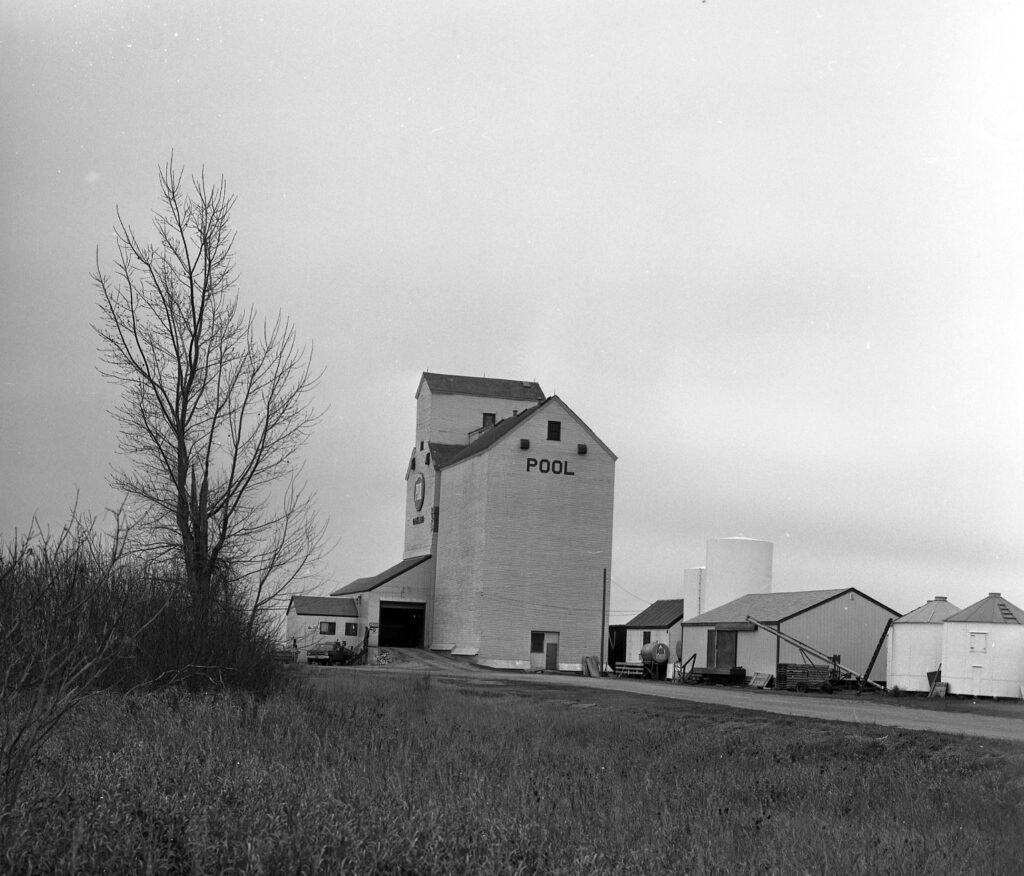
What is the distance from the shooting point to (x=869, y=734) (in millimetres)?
20375

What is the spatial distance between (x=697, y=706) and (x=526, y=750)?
12741 mm

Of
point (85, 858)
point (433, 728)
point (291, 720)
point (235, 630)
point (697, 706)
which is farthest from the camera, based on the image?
point (697, 706)

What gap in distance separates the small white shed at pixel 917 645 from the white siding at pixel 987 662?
1.93 m

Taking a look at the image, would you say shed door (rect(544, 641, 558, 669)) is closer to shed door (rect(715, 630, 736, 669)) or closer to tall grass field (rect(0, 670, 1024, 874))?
shed door (rect(715, 630, 736, 669))

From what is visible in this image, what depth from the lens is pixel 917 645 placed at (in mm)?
47219

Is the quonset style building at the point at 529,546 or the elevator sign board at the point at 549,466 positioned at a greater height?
the elevator sign board at the point at 549,466

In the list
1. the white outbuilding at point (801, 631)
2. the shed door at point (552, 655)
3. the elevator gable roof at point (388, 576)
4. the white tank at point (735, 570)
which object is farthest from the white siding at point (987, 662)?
the elevator gable roof at point (388, 576)

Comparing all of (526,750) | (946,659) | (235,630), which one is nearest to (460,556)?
(946,659)

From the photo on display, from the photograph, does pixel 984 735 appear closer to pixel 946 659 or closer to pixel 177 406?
pixel 177 406

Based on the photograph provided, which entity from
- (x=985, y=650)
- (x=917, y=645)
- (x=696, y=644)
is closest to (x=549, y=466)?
(x=696, y=644)

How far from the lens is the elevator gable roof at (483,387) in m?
83.4

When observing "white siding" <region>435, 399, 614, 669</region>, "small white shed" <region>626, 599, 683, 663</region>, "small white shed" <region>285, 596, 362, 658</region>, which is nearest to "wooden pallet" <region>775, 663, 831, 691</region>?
"small white shed" <region>626, 599, 683, 663</region>

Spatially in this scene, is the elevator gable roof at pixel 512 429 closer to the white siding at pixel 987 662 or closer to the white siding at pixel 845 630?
the white siding at pixel 845 630

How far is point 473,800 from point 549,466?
6122 centimetres
